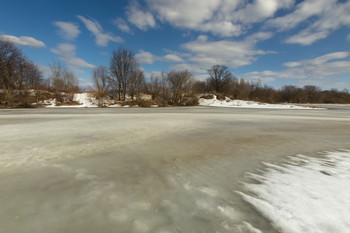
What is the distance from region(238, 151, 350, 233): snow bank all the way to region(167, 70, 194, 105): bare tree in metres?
30.0

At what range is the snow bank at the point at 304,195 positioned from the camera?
5.18 ft

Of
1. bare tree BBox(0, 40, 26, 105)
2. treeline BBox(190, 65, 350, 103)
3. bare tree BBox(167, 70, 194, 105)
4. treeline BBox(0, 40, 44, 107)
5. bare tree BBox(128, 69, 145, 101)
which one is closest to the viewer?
treeline BBox(0, 40, 44, 107)

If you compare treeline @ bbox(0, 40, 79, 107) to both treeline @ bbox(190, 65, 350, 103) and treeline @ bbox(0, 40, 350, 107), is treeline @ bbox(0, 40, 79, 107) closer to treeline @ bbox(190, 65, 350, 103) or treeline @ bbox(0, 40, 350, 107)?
treeline @ bbox(0, 40, 350, 107)

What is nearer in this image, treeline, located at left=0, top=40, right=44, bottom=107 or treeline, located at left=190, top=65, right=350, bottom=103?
treeline, located at left=0, top=40, right=44, bottom=107

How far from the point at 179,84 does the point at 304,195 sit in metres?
32.2

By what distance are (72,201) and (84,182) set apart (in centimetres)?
46

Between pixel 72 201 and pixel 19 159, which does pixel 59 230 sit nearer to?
pixel 72 201

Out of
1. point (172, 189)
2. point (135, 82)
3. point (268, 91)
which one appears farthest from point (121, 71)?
point (268, 91)

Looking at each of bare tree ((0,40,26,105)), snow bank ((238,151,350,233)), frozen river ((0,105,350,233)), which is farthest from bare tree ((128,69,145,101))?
snow bank ((238,151,350,233))

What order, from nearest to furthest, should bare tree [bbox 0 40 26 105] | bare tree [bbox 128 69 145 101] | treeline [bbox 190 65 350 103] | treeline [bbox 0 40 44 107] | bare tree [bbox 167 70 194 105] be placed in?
1. treeline [bbox 0 40 44 107]
2. bare tree [bbox 0 40 26 105]
3. bare tree [bbox 167 70 194 105]
4. bare tree [bbox 128 69 145 101]
5. treeline [bbox 190 65 350 103]

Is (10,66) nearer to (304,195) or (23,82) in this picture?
(23,82)

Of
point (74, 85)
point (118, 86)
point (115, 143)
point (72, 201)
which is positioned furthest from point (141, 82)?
point (72, 201)

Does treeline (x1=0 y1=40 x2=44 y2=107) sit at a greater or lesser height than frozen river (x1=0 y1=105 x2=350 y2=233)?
greater

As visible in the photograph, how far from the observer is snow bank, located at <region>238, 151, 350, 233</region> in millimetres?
1579
